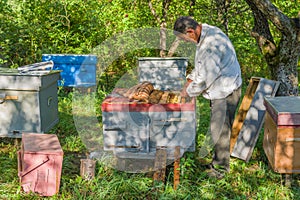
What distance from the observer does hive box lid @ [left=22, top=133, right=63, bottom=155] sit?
3068 mm

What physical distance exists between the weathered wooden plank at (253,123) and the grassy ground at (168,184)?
0.40 feet

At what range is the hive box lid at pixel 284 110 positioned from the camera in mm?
3100

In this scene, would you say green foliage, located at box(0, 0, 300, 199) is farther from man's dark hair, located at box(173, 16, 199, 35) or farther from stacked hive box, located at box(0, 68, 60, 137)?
man's dark hair, located at box(173, 16, 199, 35)

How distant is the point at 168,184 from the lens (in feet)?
11.1

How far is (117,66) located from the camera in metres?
8.30

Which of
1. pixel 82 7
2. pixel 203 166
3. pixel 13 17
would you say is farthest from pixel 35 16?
pixel 203 166

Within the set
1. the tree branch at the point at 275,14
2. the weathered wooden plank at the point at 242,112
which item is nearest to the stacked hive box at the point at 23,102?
the weathered wooden plank at the point at 242,112

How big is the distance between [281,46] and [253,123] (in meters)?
1.10

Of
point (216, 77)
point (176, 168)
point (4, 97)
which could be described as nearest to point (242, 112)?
point (216, 77)

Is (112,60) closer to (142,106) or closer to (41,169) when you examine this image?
(142,106)

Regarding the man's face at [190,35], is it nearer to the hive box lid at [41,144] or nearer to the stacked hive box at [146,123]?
the stacked hive box at [146,123]

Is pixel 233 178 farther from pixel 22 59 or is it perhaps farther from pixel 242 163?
pixel 22 59

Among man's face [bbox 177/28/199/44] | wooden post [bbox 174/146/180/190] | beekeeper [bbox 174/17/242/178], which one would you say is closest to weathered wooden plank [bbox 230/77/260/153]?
beekeeper [bbox 174/17/242/178]

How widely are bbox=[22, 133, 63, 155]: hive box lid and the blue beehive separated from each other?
2806 mm
